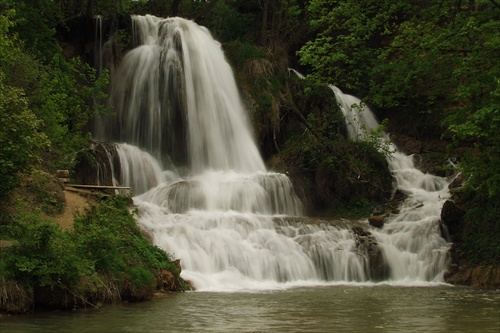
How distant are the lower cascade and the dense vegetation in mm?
1267

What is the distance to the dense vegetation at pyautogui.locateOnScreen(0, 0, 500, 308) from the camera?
46.8ft

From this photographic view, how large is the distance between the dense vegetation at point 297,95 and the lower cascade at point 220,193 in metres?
1.27

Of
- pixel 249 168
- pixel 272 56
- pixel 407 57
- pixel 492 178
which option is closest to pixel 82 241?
pixel 492 178

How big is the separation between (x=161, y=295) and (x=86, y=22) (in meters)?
18.6

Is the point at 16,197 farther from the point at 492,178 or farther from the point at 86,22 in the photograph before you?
the point at 86,22

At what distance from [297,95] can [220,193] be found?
10554mm

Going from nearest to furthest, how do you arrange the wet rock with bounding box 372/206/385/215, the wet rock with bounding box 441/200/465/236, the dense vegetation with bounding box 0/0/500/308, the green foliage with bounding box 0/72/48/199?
1. the green foliage with bounding box 0/72/48/199
2. the dense vegetation with bounding box 0/0/500/308
3. the wet rock with bounding box 441/200/465/236
4. the wet rock with bounding box 372/206/385/215

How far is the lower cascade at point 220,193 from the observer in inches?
776

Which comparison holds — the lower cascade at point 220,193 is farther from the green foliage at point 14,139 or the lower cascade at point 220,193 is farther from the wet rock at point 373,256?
the green foliage at point 14,139

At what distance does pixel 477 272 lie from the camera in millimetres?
20141

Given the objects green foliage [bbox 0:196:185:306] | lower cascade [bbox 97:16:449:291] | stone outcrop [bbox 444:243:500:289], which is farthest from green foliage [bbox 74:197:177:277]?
stone outcrop [bbox 444:243:500:289]

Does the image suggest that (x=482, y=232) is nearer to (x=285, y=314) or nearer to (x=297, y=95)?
(x=285, y=314)

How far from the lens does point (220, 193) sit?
24359 millimetres

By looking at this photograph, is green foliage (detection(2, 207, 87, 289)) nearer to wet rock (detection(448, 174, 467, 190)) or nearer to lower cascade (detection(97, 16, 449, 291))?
lower cascade (detection(97, 16, 449, 291))
